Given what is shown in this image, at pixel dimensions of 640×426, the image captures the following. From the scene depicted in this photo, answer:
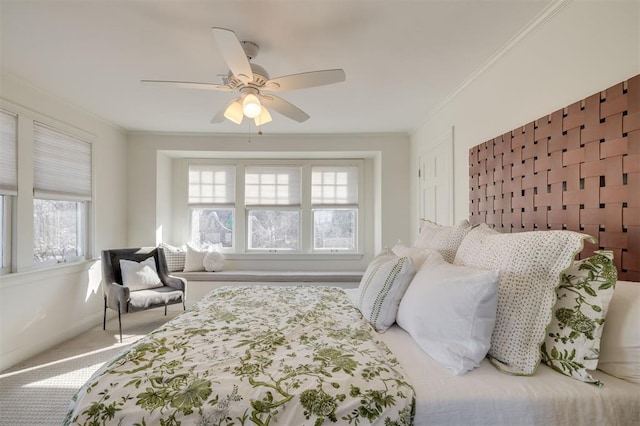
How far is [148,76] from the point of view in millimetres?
2492

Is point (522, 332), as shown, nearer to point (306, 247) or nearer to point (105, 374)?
point (105, 374)

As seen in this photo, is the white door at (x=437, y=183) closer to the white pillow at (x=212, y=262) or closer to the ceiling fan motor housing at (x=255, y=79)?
the ceiling fan motor housing at (x=255, y=79)

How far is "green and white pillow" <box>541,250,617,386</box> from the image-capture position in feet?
3.47

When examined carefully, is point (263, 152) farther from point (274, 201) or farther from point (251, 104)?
point (251, 104)

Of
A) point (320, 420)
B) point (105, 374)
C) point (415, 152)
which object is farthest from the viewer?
point (415, 152)

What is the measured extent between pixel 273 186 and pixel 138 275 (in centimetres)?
221

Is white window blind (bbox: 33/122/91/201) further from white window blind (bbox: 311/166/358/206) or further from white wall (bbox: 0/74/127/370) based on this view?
white window blind (bbox: 311/166/358/206)

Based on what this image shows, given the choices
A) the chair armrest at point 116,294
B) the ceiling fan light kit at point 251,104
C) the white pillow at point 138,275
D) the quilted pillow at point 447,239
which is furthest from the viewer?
the white pillow at point 138,275

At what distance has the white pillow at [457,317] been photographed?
1.13m

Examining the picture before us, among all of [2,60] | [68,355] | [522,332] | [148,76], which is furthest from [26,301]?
[522,332]

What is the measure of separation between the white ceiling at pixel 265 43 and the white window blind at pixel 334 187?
1767 mm

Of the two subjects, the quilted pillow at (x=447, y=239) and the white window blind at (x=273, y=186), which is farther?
the white window blind at (x=273, y=186)

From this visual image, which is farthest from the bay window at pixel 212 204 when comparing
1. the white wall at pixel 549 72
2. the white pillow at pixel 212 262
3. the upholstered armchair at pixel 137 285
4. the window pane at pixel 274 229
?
A: the white wall at pixel 549 72

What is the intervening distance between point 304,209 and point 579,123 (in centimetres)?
363
